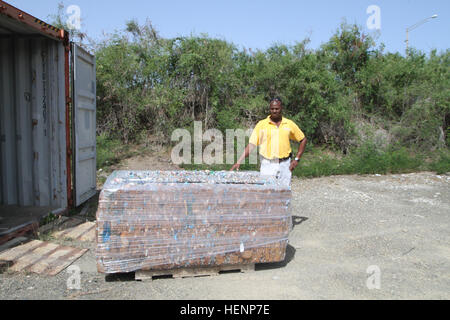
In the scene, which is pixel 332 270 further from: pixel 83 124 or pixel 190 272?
pixel 83 124

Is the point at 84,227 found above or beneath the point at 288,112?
beneath

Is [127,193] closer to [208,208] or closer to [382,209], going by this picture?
[208,208]

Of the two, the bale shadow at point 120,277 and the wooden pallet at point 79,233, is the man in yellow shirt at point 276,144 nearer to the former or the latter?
the bale shadow at point 120,277

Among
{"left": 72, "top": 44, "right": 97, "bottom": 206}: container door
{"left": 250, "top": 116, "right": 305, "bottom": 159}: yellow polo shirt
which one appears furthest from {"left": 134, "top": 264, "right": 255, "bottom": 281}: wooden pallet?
{"left": 72, "top": 44, "right": 97, "bottom": 206}: container door

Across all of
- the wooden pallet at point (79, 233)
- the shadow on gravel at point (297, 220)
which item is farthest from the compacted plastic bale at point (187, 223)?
the shadow on gravel at point (297, 220)

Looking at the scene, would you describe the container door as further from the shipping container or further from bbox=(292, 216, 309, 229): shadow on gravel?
bbox=(292, 216, 309, 229): shadow on gravel

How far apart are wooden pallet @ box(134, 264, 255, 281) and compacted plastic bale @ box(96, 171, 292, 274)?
7 cm

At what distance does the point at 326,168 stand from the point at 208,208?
6480 mm

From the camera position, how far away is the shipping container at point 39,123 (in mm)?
5223

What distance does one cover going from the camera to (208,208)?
3.37 meters

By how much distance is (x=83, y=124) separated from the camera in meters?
5.82
